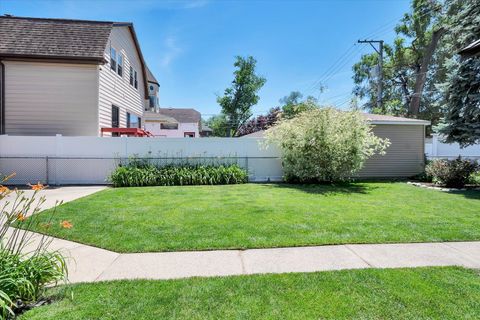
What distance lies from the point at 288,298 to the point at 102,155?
10.8 meters

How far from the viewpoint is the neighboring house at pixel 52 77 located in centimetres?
1186

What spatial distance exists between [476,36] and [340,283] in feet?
47.3

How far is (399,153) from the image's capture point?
46.6 ft

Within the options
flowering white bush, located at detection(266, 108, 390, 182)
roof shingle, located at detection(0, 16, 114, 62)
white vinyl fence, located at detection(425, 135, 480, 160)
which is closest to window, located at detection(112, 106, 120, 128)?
roof shingle, located at detection(0, 16, 114, 62)

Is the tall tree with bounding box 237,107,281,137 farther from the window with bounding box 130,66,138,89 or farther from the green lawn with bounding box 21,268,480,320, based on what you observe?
the green lawn with bounding box 21,268,480,320

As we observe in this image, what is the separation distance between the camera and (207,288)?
3.10 m

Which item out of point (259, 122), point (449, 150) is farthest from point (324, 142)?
point (259, 122)

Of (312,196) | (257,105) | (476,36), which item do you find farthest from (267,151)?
(257,105)

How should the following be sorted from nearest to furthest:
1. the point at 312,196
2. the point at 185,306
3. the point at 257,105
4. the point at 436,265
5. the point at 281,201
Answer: the point at 185,306 → the point at 436,265 → the point at 281,201 → the point at 312,196 → the point at 257,105

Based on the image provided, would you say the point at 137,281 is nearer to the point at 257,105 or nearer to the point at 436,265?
the point at 436,265

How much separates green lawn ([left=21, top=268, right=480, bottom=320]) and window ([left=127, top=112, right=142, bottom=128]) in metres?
15.1

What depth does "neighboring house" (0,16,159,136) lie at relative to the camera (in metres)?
11.9

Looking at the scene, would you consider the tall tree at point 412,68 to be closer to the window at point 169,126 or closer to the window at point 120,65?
the window at point 120,65

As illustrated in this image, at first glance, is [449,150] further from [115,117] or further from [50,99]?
[50,99]
